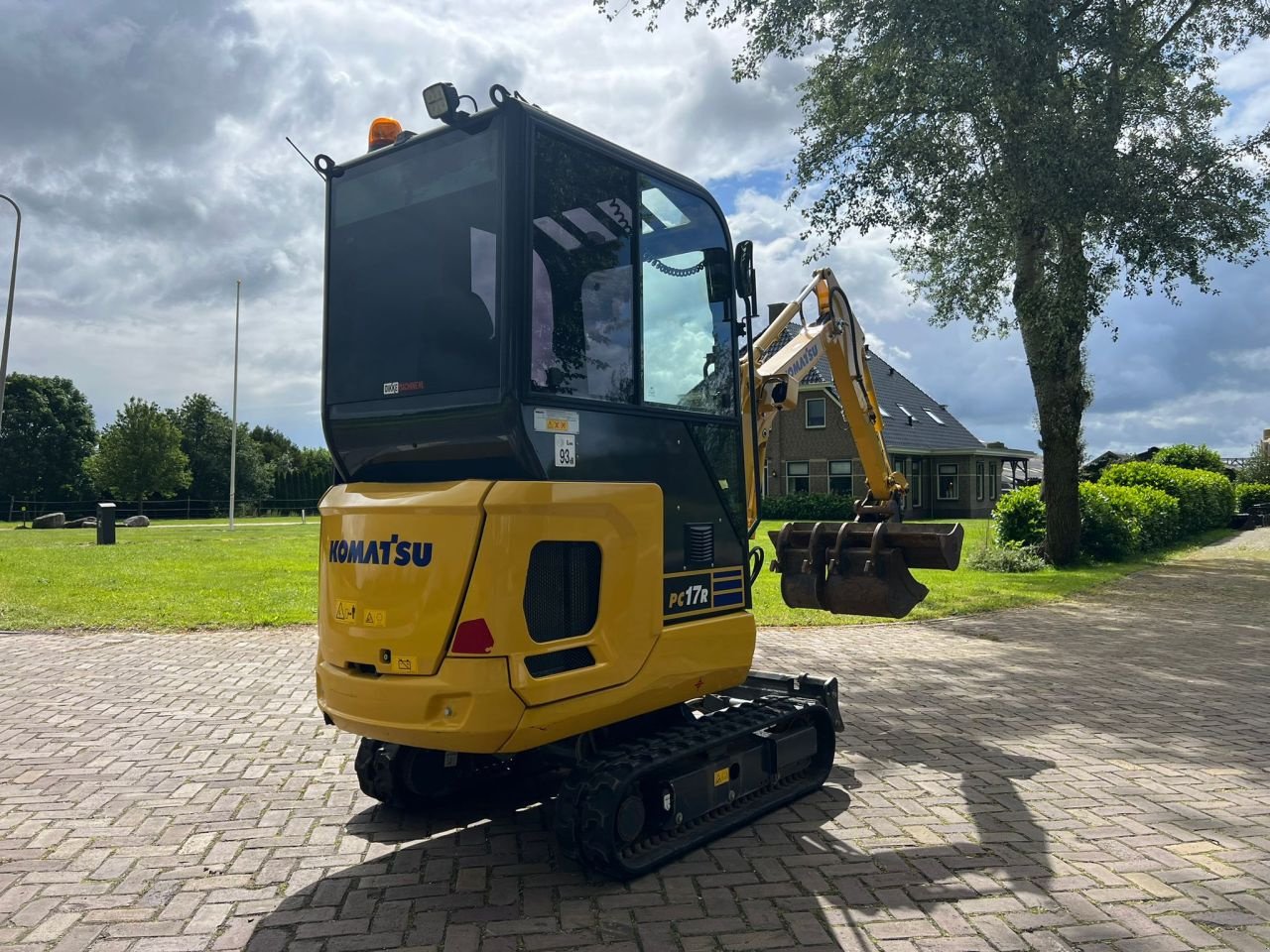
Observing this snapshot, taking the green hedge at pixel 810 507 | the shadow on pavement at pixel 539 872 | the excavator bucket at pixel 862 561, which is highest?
the green hedge at pixel 810 507

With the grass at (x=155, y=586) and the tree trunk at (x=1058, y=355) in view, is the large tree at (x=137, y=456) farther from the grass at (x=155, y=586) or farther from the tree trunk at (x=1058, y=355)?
the tree trunk at (x=1058, y=355)

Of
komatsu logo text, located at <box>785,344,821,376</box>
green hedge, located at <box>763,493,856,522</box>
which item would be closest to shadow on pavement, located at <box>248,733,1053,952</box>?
komatsu logo text, located at <box>785,344,821,376</box>

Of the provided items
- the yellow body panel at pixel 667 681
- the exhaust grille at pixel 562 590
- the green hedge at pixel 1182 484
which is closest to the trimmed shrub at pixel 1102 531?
the green hedge at pixel 1182 484

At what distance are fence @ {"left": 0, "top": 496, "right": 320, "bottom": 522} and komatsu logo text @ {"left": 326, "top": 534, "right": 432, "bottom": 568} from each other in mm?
47750

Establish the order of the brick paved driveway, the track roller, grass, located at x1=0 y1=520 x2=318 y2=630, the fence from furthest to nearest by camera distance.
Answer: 1. the fence
2. grass, located at x1=0 y1=520 x2=318 y2=630
3. the track roller
4. the brick paved driveway

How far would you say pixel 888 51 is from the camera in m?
15.0

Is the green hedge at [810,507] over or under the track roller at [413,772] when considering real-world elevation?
over

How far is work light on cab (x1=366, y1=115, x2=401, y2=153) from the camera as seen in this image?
4742 mm

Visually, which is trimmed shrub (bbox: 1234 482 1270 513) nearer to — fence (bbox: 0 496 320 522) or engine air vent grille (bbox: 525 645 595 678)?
engine air vent grille (bbox: 525 645 595 678)

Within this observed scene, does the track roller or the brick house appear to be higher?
the brick house

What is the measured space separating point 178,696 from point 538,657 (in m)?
5.17

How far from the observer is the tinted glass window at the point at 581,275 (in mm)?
4035

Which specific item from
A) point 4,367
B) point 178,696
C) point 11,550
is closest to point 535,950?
point 178,696

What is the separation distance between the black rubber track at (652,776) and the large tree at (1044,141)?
40.4 ft
